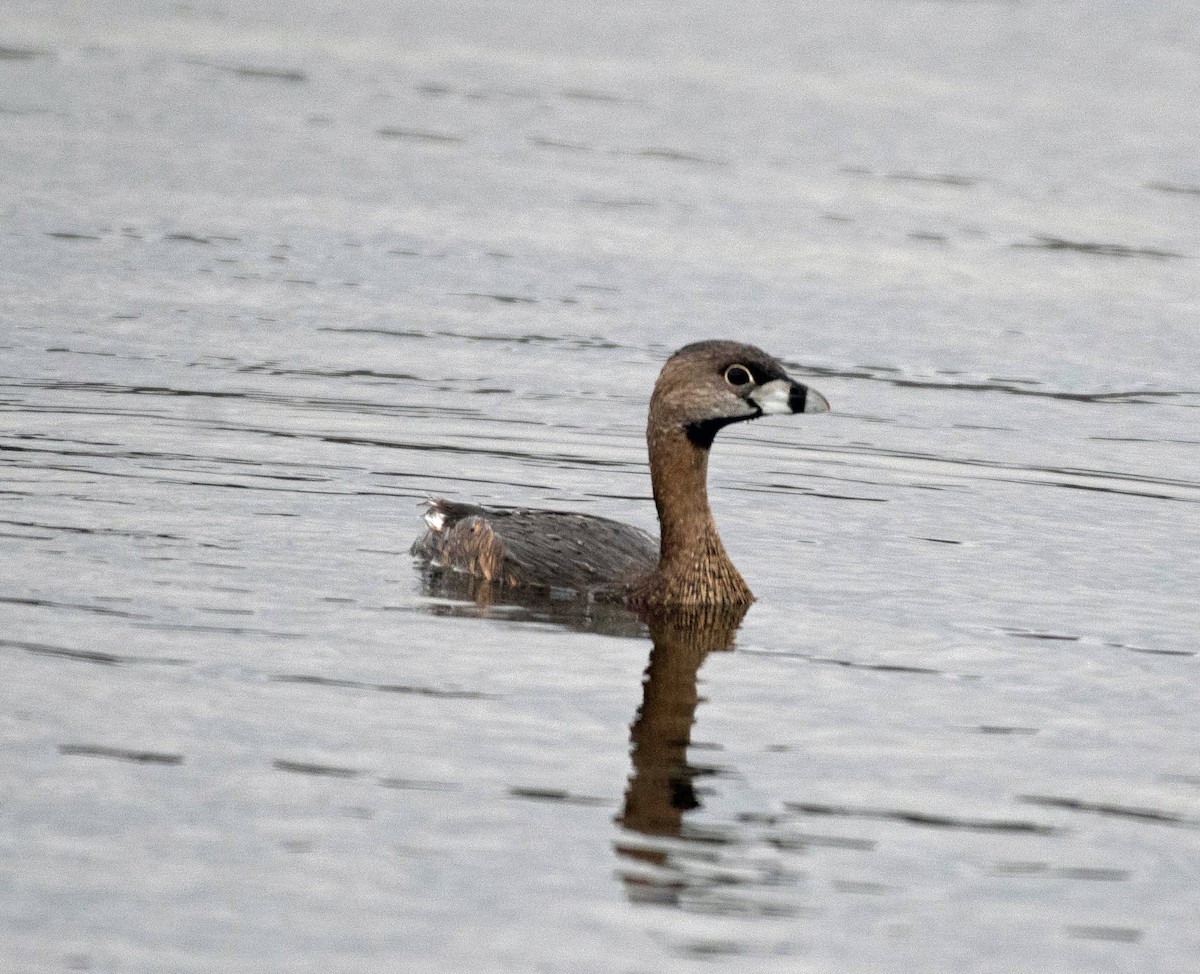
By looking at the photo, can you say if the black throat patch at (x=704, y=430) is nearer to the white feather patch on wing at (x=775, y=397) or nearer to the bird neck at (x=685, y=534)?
the bird neck at (x=685, y=534)

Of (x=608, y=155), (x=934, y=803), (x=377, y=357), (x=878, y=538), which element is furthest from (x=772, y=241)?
(x=934, y=803)

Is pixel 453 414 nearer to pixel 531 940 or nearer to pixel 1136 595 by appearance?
pixel 1136 595

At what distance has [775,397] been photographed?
1048 centimetres

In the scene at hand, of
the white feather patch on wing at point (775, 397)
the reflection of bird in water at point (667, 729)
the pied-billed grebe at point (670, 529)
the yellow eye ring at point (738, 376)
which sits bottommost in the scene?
the reflection of bird in water at point (667, 729)

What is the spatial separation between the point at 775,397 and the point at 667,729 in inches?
99.1

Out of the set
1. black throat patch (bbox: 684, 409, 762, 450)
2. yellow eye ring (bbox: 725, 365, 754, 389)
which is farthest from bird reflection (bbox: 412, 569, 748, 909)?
yellow eye ring (bbox: 725, 365, 754, 389)

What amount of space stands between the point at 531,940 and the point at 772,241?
46.9 ft

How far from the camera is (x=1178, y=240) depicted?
20.6 metres

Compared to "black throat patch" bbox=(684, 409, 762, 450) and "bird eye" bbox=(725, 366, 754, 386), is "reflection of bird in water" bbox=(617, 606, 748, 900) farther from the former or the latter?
"bird eye" bbox=(725, 366, 754, 386)

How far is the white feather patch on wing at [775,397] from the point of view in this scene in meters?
10.5

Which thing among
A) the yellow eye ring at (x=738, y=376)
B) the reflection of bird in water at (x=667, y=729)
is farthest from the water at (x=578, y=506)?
the yellow eye ring at (x=738, y=376)

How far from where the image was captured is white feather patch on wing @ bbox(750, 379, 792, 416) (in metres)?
10.5

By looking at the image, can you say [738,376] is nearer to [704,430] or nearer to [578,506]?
[704,430]

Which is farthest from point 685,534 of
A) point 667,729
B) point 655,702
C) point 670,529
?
point 667,729
